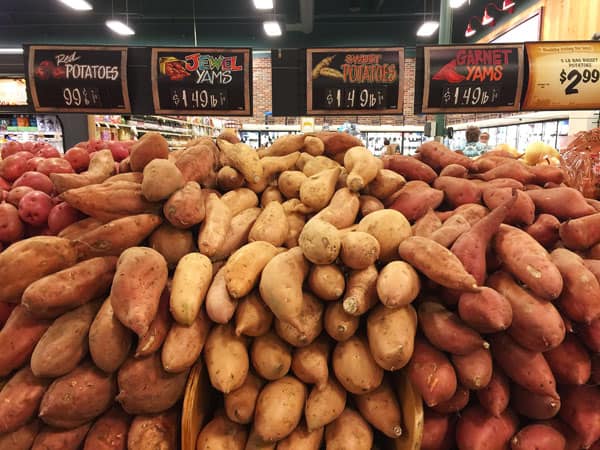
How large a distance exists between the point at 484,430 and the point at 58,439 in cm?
114

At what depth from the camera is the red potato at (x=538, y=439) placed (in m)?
1.06

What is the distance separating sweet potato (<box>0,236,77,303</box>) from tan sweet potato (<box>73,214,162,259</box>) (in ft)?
0.17

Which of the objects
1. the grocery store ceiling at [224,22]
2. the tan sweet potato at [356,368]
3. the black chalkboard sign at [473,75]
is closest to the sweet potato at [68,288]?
the tan sweet potato at [356,368]

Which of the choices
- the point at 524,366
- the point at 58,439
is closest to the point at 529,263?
the point at 524,366

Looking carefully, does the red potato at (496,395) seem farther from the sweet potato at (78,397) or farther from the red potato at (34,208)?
the red potato at (34,208)

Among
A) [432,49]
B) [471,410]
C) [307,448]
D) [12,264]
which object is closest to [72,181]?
[12,264]

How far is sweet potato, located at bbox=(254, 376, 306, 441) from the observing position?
1050 millimetres

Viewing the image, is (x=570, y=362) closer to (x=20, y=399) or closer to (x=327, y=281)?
(x=327, y=281)

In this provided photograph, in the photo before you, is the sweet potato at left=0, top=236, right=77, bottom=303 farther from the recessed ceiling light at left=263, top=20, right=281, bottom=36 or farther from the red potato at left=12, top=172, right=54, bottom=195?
the recessed ceiling light at left=263, top=20, right=281, bottom=36

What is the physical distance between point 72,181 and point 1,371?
601 mm

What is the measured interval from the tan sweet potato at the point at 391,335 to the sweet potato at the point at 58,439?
2.70ft

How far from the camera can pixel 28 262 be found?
111 cm

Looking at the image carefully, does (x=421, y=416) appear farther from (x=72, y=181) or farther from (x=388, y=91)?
(x=388, y=91)

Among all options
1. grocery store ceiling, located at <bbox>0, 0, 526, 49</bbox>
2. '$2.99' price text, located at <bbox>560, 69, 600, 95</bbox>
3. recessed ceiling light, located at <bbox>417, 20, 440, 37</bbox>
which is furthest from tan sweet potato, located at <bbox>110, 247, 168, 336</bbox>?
grocery store ceiling, located at <bbox>0, 0, 526, 49</bbox>
